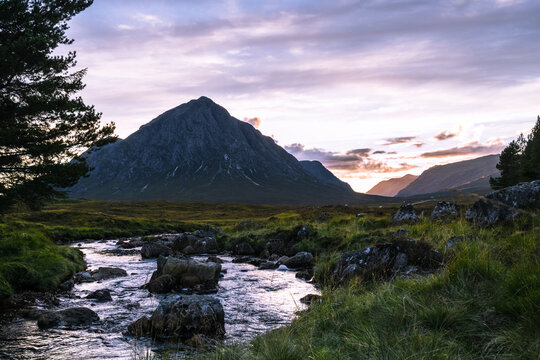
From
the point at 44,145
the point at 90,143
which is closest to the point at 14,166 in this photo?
the point at 44,145

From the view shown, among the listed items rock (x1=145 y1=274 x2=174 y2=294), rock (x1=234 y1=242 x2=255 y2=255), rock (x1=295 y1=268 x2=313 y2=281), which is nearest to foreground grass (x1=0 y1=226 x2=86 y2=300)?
rock (x1=145 y1=274 x2=174 y2=294)

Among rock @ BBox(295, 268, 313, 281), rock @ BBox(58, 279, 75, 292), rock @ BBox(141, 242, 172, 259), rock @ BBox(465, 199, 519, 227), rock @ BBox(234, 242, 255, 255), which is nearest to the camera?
rock @ BBox(465, 199, 519, 227)

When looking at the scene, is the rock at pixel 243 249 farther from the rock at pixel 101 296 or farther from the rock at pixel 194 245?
the rock at pixel 101 296

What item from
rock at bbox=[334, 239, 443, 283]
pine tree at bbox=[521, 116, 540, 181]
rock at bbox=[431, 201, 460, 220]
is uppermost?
pine tree at bbox=[521, 116, 540, 181]

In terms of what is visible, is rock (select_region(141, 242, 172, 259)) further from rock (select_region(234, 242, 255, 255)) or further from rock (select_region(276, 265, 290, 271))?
rock (select_region(276, 265, 290, 271))

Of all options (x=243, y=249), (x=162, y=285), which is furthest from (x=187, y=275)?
(x=243, y=249)

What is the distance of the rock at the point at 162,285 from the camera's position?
48.9 feet

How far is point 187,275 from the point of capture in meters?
16.2

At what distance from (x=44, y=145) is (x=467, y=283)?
17852mm

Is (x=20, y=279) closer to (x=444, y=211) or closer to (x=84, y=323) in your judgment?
(x=84, y=323)

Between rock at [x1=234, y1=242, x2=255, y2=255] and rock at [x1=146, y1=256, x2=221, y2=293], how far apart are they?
11.2 meters

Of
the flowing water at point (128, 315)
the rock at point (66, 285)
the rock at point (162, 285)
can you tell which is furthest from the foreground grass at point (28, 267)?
the rock at point (162, 285)

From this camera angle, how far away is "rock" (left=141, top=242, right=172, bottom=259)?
27078 millimetres

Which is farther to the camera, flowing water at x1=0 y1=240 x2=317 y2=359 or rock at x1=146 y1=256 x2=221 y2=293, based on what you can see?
rock at x1=146 y1=256 x2=221 y2=293
